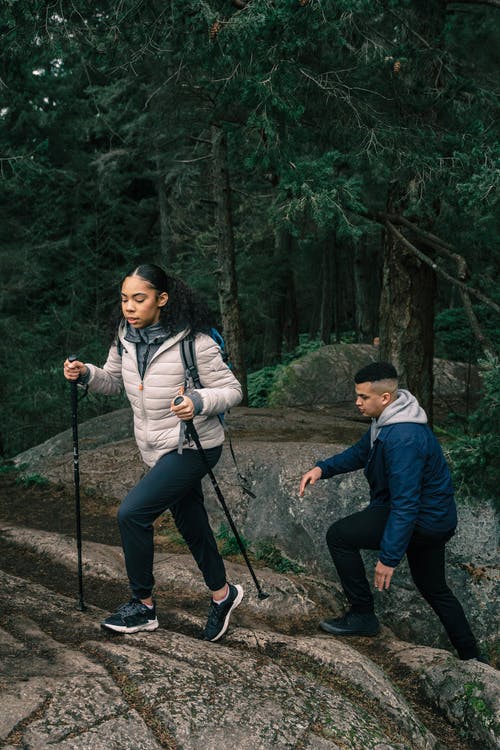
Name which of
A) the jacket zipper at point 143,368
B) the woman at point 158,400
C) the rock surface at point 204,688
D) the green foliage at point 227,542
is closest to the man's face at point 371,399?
the woman at point 158,400

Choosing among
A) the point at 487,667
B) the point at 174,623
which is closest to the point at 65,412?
the point at 174,623

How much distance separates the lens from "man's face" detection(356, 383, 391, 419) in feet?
15.8

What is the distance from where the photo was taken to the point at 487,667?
4.78 meters

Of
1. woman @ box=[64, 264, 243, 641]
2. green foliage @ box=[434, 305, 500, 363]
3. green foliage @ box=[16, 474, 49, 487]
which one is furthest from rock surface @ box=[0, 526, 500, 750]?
green foliage @ box=[434, 305, 500, 363]

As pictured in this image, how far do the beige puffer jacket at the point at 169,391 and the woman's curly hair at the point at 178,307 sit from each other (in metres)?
0.06

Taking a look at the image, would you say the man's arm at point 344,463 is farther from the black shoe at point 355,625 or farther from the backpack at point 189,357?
the backpack at point 189,357

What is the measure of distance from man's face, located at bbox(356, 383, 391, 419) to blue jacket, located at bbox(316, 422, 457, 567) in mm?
140

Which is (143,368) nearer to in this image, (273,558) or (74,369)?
(74,369)

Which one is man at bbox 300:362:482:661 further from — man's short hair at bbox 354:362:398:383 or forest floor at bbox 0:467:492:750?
forest floor at bbox 0:467:492:750

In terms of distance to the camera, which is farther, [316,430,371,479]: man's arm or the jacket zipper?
[316,430,371,479]: man's arm

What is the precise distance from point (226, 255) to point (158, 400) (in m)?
9.06

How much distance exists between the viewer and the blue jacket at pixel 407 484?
459cm

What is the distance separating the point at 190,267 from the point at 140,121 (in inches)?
192

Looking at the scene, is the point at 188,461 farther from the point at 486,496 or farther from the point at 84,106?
the point at 84,106
